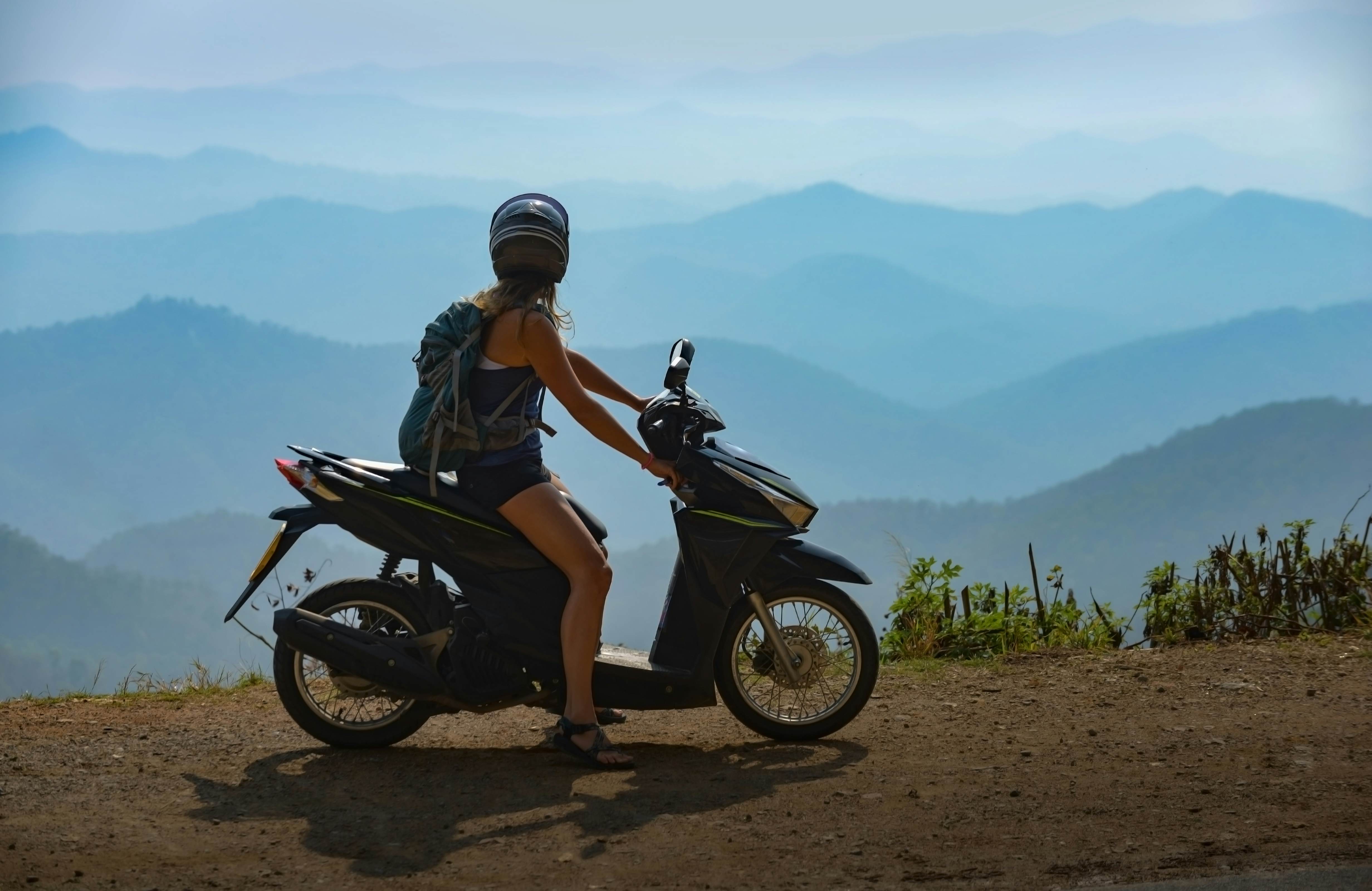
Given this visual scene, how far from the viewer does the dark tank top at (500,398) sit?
4910 mm

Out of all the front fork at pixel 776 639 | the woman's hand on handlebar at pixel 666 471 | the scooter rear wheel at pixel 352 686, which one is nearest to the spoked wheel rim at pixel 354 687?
the scooter rear wheel at pixel 352 686

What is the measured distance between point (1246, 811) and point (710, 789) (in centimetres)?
179

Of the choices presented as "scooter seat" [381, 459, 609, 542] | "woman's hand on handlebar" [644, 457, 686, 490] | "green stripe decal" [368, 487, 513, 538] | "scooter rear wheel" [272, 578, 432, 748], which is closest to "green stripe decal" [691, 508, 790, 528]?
"woman's hand on handlebar" [644, 457, 686, 490]

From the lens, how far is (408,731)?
533cm

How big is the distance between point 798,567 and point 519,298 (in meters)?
1.51

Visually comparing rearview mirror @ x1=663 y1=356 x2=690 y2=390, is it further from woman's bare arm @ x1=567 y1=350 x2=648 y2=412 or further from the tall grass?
the tall grass

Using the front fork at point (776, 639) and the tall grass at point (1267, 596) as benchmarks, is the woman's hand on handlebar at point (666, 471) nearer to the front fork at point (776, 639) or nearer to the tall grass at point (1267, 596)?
the front fork at point (776, 639)

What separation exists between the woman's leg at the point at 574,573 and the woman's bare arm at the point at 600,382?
0.54 meters

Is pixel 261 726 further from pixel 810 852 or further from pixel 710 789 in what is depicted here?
pixel 810 852

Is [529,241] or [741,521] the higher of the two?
[529,241]

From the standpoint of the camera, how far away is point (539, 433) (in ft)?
16.7

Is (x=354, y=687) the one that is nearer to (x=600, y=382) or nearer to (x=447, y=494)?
(x=447, y=494)

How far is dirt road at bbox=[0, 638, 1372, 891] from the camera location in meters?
4.01

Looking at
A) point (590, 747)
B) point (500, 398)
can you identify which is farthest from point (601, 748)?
point (500, 398)
